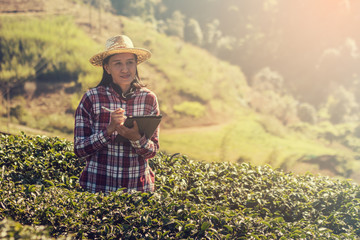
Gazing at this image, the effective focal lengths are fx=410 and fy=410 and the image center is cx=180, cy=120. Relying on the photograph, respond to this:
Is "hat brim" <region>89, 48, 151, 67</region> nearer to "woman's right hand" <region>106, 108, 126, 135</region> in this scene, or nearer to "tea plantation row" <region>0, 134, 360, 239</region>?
"woman's right hand" <region>106, 108, 126, 135</region>

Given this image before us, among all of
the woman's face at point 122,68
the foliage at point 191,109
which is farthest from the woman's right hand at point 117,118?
the foliage at point 191,109

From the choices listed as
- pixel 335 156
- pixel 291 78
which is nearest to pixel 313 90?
pixel 291 78

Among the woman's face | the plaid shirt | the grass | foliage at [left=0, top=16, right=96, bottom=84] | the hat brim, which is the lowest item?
the grass

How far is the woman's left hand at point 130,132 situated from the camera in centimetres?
330

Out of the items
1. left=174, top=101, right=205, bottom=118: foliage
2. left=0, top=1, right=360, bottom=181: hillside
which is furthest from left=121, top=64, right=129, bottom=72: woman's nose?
left=174, top=101, right=205, bottom=118: foliage

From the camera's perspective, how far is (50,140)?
18.8ft

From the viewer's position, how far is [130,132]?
332cm

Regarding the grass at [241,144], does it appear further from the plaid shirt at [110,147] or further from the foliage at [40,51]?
the plaid shirt at [110,147]

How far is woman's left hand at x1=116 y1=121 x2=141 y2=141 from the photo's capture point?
130 inches

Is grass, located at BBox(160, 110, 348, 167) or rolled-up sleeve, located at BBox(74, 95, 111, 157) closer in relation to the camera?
rolled-up sleeve, located at BBox(74, 95, 111, 157)

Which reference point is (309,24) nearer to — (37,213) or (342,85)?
(342,85)

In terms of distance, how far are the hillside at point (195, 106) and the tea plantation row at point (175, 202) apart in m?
6.60

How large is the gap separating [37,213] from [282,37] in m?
24.6

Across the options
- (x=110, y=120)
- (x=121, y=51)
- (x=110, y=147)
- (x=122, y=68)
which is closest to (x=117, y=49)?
(x=121, y=51)
